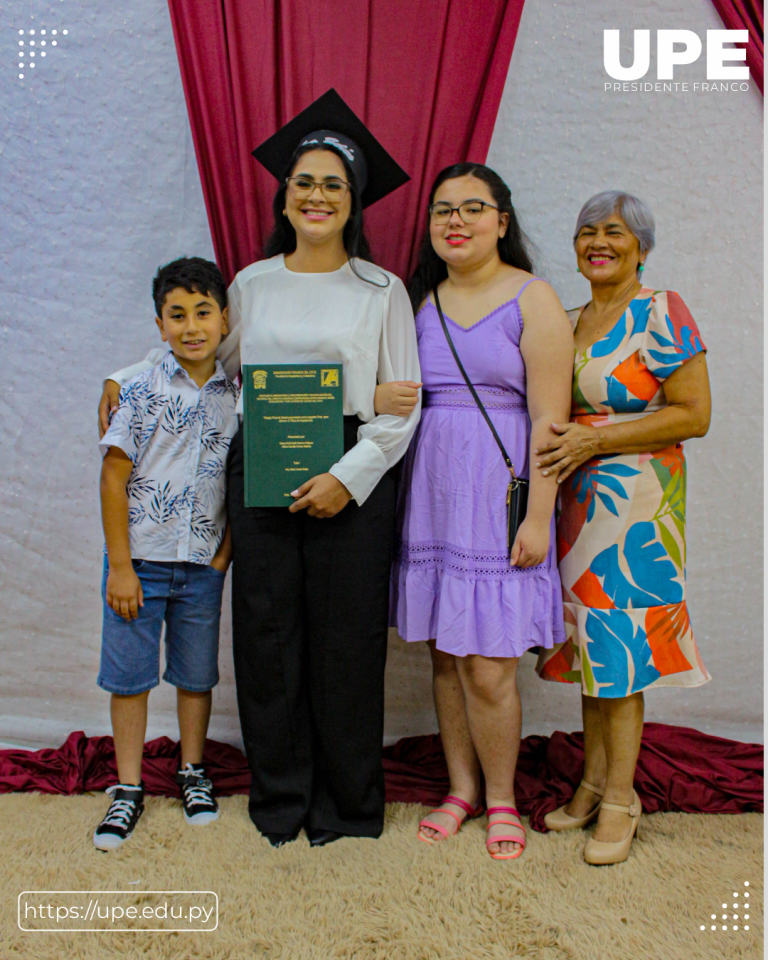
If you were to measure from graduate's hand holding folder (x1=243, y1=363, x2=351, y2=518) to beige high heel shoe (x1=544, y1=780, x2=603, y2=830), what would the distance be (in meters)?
1.04

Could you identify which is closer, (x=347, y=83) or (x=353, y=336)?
(x=353, y=336)

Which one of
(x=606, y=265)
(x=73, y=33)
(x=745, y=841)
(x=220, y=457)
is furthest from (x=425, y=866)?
(x=73, y=33)


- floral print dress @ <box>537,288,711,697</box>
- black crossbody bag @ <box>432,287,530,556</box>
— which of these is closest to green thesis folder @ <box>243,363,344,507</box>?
black crossbody bag @ <box>432,287,530,556</box>

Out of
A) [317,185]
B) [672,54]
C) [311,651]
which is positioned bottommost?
[311,651]

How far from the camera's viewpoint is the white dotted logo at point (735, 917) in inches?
61.4

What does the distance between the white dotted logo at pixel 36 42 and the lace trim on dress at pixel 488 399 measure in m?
1.72

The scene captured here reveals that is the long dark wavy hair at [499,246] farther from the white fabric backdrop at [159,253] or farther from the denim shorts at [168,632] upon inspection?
the denim shorts at [168,632]

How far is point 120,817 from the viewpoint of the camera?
183 centimetres

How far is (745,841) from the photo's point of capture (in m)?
1.90

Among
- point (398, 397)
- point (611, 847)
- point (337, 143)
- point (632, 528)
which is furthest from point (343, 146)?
point (611, 847)

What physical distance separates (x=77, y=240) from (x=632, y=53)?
74.2 inches

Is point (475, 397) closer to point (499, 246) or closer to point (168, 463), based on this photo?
point (499, 246)

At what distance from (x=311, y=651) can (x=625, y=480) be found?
0.90 metres

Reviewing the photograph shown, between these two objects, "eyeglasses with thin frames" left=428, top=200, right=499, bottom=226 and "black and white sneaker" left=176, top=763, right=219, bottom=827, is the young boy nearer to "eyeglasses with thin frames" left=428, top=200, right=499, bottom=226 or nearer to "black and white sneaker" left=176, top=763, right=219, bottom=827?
"black and white sneaker" left=176, top=763, right=219, bottom=827
